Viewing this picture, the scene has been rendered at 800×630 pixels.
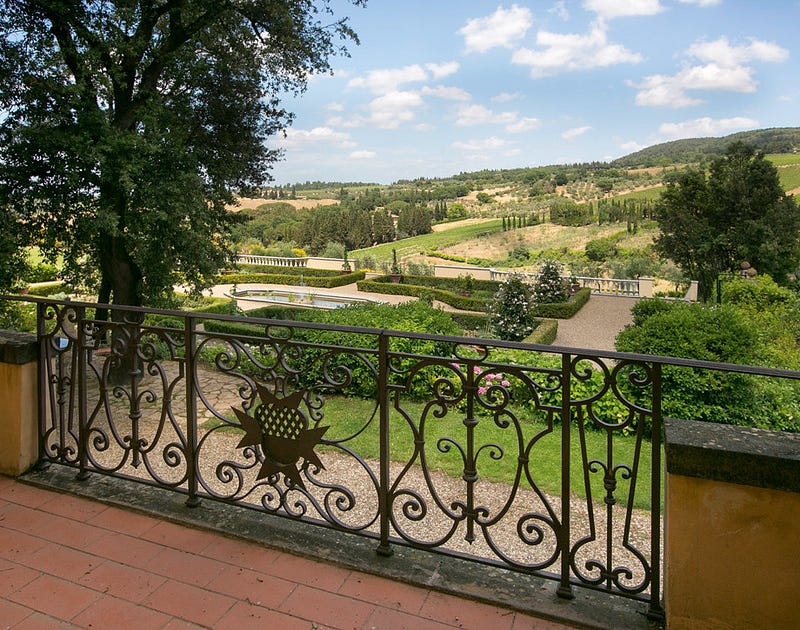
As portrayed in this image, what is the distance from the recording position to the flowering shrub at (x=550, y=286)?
17750 millimetres

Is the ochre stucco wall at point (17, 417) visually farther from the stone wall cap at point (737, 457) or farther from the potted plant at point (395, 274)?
the potted plant at point (395, 274)

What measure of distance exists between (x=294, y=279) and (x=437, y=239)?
864 inches

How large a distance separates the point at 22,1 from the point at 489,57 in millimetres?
14006

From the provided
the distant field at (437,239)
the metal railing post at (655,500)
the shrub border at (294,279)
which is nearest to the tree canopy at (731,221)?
the shrub border at (294,279)

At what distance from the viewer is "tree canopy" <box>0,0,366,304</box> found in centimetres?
670

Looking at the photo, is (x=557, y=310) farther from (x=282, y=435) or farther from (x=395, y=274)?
(x=282, y=435)

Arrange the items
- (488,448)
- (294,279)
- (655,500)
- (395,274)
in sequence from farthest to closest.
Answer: (294,279), (395,274), (488,448), (655,500)

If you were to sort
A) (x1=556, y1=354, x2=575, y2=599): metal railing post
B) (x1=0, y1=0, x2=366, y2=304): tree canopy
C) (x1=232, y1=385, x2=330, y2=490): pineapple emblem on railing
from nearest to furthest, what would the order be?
(x1=556, y1=354, x2=575, y2=599): metal railing post, (x1=232, y1=385, x2=330, y2=490): pineapple emblem on railing, (x1=0, y1=0, x2=366, y2=304): tree canopy

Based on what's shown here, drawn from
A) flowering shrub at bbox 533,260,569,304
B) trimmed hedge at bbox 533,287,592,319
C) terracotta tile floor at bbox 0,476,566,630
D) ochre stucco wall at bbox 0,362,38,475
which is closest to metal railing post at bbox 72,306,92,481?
ochre stucco wall at bbox 0,362,38,475

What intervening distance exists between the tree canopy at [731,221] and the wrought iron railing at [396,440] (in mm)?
18656

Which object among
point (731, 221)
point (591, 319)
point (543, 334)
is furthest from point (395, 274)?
point (731, 221)

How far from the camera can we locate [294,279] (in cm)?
2383

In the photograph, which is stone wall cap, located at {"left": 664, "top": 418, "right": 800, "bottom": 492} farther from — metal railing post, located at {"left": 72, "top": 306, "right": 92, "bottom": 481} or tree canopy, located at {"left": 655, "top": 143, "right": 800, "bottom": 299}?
tree canopy, located at {"left": 655, "top": 143, "right": 800, "bottom": 299}

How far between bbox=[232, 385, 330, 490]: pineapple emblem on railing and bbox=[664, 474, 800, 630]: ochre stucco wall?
1.23 metres
